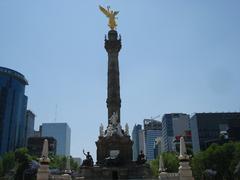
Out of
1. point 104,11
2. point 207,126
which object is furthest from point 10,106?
point 104,11

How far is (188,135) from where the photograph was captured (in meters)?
173

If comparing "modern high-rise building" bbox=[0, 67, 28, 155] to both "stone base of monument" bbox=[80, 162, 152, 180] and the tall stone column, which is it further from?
"stone base of monument" bbox=[80, 162, 152, 180]

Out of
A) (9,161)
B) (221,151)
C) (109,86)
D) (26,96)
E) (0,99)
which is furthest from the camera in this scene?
(26,96)

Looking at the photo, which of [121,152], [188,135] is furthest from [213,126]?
[121,152]

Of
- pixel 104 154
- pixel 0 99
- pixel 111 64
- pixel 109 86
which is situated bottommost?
pixel 104 154

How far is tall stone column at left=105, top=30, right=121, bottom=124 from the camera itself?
60.7m

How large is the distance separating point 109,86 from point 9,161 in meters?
37.0

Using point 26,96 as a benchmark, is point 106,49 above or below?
below

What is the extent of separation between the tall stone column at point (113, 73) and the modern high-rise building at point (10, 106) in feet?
276

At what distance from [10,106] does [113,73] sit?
8850 centimetres

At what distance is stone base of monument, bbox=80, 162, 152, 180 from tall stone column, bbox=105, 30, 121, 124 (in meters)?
14.9

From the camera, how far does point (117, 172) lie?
45.5 m

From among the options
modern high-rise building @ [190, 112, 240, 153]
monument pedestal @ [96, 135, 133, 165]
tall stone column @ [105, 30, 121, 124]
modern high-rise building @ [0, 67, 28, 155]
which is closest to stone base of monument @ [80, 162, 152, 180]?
monument pedestal @ [96, 135, 133, 165]

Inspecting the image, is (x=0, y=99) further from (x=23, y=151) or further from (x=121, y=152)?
(x=121, y=152)
